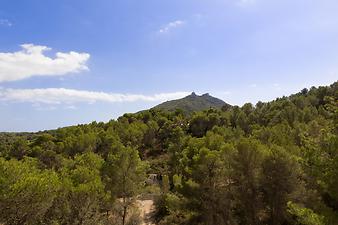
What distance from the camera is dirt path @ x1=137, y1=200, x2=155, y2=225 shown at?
38928 millimetres

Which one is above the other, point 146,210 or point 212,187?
point 212,187

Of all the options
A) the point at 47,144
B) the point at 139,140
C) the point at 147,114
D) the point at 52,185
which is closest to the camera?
the point at 52,185

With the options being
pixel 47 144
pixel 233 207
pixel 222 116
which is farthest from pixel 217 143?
pixel 222 116

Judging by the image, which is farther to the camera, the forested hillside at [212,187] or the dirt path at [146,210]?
the dirt path at [146,210]

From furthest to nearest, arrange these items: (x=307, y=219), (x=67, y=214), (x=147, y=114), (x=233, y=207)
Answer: (x=147, y=114) < (x=233, y=207) < (x=67, y=214) < (x=307, y=219)

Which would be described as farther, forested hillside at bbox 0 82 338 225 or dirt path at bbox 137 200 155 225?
dirt path at bbox 137 200 155 225

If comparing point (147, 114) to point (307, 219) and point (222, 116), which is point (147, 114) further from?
point (307, 219)

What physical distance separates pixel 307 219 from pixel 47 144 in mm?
70034

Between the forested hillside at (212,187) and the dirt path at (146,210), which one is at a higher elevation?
the forested hillside at (212,187)

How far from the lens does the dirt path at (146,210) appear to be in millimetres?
38928

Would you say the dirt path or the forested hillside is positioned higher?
the forested hillside

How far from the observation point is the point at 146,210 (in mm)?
43938

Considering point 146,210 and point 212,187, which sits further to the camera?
point 146,210

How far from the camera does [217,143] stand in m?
36.0
